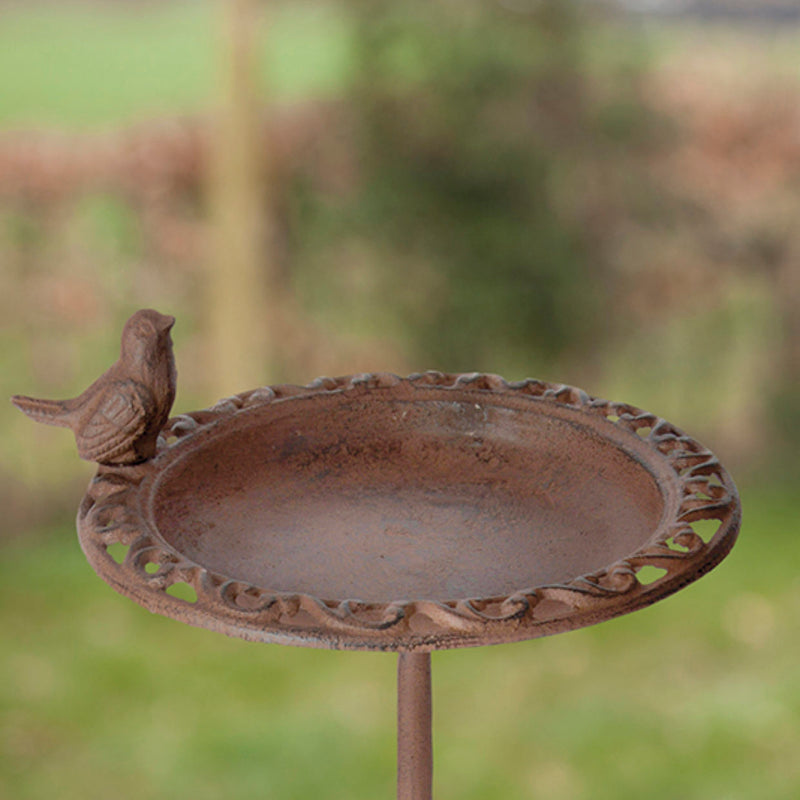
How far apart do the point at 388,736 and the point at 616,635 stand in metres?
0.80

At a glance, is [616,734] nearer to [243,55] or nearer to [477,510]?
[477,510]

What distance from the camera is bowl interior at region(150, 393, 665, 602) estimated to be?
5.74 ft

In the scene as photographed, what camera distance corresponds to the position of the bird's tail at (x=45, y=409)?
1.86 meters

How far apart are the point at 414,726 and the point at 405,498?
371 millimetres

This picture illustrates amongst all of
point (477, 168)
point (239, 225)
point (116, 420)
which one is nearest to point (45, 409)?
point (116, 420)

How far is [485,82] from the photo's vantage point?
154 inches

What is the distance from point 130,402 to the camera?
180 cm

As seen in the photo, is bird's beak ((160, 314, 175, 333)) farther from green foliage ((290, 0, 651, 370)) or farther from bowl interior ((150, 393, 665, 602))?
green foliage ((290, 0, 651, 370))

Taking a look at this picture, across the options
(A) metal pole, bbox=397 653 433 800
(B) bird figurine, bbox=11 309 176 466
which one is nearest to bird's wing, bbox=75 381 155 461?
(B) bird figurine, bbox=11 309 176 466

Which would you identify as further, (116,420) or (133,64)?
(133,64)

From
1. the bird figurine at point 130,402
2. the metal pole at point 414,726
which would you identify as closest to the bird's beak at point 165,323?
the bird figurine at point 130,402

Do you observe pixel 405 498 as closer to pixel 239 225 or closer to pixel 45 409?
pixel 45 409

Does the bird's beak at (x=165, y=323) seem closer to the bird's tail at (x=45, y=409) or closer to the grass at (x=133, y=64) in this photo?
the bird's tail at (x=45, y=409)

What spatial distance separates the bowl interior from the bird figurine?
0.08 meters
